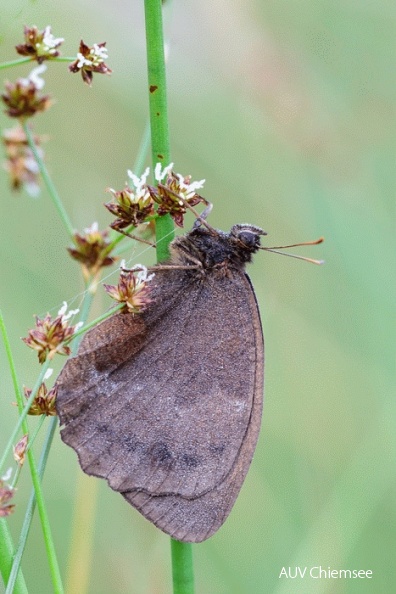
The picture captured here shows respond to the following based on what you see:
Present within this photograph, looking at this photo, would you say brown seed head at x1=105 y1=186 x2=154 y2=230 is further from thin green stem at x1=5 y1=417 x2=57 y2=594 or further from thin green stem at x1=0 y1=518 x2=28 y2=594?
thin green stem at x1=0 y1=518 x2=28 y2=594

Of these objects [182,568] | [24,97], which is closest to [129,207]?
[24,97]

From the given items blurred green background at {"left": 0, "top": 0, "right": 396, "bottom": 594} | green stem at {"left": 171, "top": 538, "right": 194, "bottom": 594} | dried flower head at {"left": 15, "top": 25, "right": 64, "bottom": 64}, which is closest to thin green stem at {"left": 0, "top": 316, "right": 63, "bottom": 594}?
green stem at {"left": 171, "top": 538, "right": 194, "bottom": 594}

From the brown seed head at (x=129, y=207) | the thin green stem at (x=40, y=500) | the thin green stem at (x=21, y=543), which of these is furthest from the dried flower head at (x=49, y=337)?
the brown seed head at (x=129, y=207)

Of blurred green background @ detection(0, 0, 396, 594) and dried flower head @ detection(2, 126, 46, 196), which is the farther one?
blurred green background @ detection(0, 0, 396, 594)

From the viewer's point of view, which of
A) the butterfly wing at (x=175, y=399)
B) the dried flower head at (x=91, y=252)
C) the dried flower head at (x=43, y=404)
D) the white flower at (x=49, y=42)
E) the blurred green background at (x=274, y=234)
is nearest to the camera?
the dried flower head at (x=91, y=252)

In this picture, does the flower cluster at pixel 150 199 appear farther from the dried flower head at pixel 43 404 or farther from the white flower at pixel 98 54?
the dried flower head at pixel 43 404

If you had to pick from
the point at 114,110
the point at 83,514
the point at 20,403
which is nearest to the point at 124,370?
the point at 83,514
